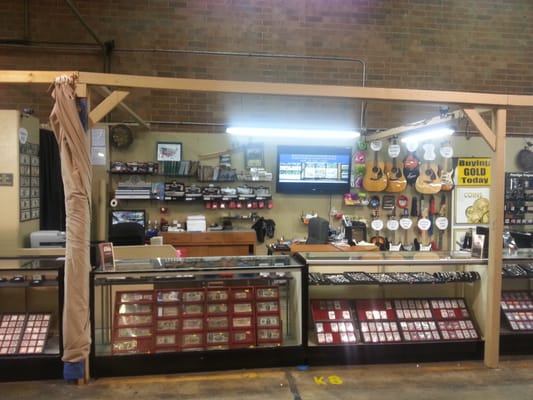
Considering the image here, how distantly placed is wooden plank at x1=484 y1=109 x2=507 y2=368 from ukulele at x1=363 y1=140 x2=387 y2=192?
3526 millimetres

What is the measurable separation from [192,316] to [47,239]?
2.53 metres

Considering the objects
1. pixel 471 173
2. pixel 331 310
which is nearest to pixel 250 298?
pixel 331 310

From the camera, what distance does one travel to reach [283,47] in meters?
7.53

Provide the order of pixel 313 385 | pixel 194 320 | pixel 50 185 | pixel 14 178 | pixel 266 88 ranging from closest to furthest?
pixel 313 385 → pixel 266 88 → pixel 194 320 → pixel 14 178 → pixel 50 185

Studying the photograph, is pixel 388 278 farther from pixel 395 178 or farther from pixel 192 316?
pixel 395 178

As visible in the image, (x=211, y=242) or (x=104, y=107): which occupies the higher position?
(x=104, y=107)

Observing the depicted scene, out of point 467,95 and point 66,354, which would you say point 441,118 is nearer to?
point 467,95

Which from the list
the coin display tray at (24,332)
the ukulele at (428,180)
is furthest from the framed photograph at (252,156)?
the coin display tray at (24,332)

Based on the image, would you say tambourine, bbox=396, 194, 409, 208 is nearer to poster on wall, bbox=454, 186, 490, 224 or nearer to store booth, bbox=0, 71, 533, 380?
poster on wall, bbox=454, 186, 490, 224

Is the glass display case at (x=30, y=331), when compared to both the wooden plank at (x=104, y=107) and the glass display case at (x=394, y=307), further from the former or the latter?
the glass display case at (x=394, y=307)

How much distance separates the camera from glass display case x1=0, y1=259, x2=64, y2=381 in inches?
134

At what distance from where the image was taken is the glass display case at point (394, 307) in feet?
12.5

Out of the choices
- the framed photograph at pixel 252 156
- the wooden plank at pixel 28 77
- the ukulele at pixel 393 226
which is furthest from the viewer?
the ukulele at pixel 393 226

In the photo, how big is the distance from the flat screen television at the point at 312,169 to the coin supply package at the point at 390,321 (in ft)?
11.7
